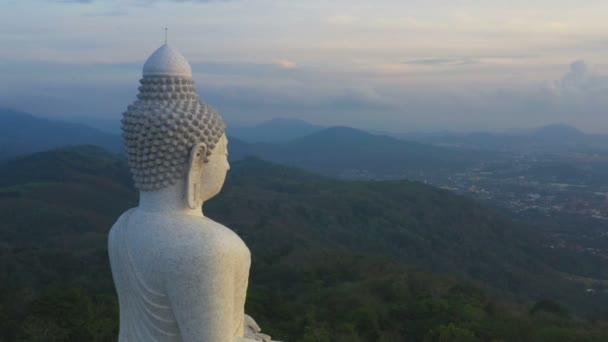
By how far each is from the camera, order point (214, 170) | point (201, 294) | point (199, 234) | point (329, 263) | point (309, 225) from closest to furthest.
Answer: point (201, 294) < point (199, 234) < point (214, 170) < point (329, 263) < point (309, 225)

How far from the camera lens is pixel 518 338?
19.5 m

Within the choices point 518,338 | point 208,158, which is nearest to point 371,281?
point 518,338

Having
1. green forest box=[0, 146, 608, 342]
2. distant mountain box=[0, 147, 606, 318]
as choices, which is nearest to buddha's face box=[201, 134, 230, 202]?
green forest box=[0, 146, 608, 342]

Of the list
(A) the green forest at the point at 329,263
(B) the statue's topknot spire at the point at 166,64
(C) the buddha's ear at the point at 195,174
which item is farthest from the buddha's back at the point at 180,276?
(A) the green forest at the point at 329,263

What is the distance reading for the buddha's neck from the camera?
430cm

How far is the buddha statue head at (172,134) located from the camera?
421 cm

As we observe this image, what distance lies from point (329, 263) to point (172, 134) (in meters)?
36.0

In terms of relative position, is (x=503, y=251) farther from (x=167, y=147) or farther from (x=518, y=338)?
(x=167, y=147)

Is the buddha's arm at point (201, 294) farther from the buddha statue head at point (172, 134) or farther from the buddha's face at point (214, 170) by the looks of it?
the buddha's face at point (214, 170)

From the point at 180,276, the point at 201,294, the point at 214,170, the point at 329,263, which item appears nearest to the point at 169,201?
the point at 214,170

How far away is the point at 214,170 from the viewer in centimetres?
446

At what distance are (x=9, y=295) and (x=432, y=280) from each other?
22.2 m

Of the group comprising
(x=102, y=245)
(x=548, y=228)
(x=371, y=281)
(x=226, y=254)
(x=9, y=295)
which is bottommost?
(x=548, y=228)

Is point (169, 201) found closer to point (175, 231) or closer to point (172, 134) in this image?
point (175, 231)
